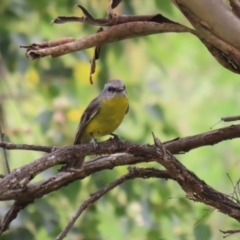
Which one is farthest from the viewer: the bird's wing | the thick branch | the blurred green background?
the bird's wing

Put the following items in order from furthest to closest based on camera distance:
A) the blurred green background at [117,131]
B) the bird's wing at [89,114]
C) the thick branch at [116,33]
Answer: the bird's wing at [89,114], the blurred green background at [117,131], the thick branch at [116,33]

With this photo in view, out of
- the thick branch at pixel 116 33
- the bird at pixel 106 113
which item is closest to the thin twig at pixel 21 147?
the thick branch at pixel 116 33

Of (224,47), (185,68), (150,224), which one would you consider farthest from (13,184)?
(185,68)

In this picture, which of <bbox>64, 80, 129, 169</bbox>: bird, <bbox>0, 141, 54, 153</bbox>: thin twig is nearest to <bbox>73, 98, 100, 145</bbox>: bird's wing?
<bbox>64, 80, 129, 169</bbox>: bird

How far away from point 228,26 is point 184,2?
9 cm

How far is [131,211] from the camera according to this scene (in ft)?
8.58

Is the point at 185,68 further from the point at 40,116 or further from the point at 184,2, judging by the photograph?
the point at 184,2

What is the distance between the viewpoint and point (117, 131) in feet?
8.51

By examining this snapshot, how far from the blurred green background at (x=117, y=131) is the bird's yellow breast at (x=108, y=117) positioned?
0.55 feet

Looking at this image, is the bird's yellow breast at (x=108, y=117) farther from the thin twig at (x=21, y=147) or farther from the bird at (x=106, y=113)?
the thin twig at (x=21, y=147)

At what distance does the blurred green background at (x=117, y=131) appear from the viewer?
6.93 ft

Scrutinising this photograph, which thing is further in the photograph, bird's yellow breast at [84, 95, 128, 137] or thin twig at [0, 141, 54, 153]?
bird's yellow breast at [84, 95, 128, 137]

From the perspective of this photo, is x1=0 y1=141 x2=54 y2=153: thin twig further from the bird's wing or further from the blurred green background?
the bird's wing

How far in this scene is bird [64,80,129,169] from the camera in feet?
7.16
